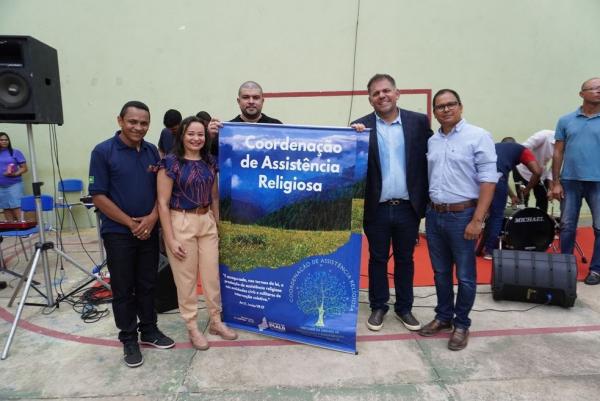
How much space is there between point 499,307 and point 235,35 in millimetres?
5690

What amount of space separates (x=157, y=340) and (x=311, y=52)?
17.3 ft

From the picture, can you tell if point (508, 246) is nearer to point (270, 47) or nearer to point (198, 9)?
point (270, 47)

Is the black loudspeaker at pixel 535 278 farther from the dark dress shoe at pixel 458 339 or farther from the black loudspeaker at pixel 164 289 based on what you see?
the black loudspeaker at pixel 164 289

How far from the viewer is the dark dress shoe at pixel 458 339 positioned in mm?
2758

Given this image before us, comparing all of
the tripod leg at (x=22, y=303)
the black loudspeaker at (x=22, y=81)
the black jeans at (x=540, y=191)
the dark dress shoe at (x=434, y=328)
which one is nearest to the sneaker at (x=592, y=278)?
the black jeans at (x=540, y=191)

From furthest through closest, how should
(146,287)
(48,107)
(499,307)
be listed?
(499,307) → (48,107) → (146,287)

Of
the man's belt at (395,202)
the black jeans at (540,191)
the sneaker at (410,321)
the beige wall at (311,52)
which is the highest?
the beige wall at (311,52)

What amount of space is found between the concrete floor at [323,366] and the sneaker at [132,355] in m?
0.04

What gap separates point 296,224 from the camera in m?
2.70

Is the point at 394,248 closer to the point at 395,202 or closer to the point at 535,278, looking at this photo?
the point at 395,202

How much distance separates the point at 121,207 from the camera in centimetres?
252

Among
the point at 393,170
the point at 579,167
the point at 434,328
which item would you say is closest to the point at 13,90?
the point at 393,170

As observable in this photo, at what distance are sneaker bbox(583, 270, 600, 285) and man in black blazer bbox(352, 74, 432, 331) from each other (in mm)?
2434

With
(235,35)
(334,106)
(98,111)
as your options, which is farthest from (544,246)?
(98,111)
